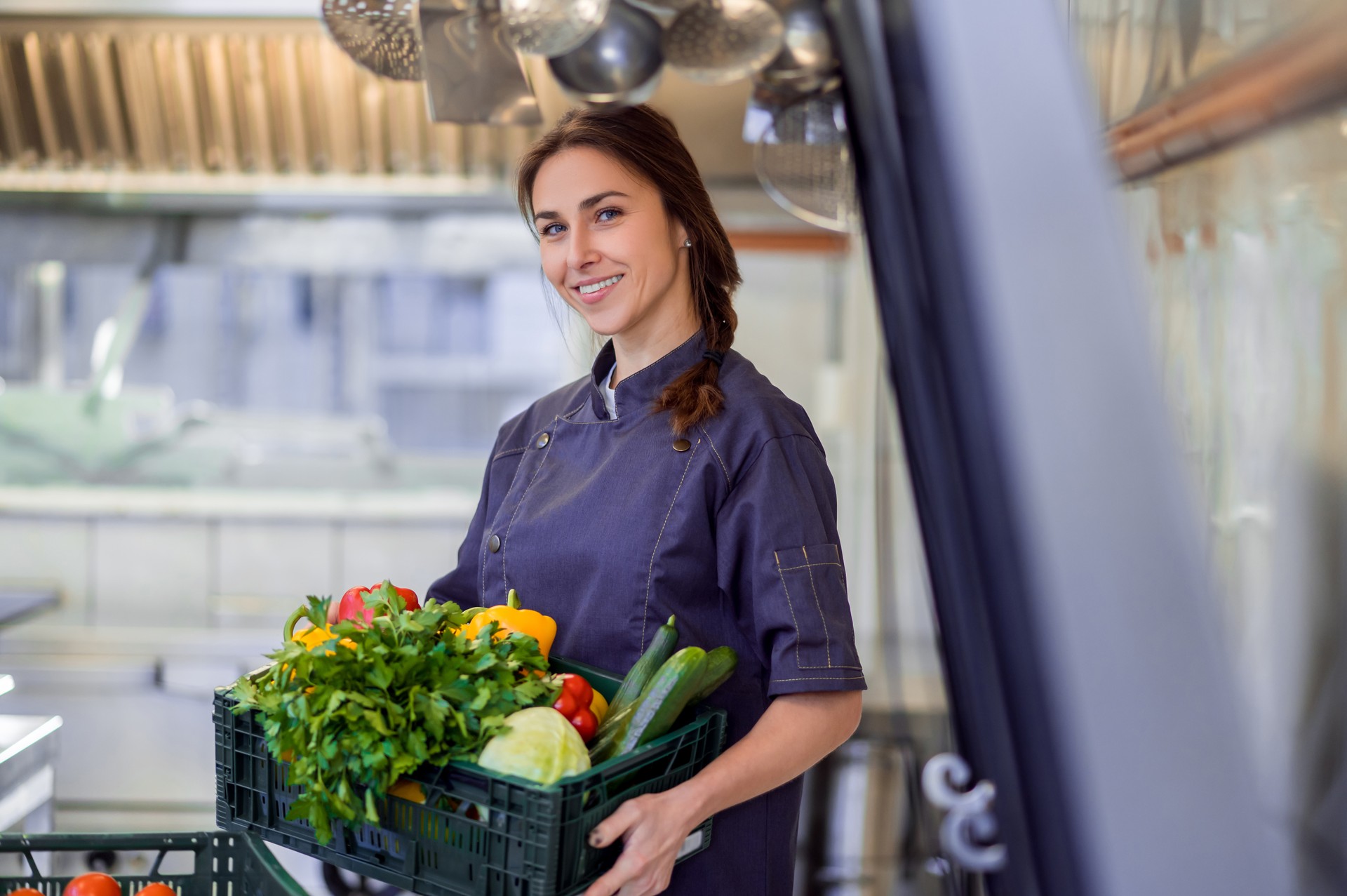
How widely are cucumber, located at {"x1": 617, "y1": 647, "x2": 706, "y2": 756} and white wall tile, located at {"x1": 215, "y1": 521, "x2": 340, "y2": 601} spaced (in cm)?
287

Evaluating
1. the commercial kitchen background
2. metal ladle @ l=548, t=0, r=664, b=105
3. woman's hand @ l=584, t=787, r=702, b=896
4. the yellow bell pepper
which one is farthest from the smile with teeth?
the commercial kitchen background

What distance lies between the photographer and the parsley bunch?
107cm

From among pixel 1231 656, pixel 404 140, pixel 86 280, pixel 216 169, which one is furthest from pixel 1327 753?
pixel 86 280

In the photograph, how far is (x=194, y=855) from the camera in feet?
4.28

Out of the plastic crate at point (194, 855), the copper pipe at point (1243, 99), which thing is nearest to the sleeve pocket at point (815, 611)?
the plastic crate at point (194, 855)

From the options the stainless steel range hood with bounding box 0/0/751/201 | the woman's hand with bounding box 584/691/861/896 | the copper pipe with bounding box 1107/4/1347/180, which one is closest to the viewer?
the copper pipe with bounding box 1107/4/1347/180

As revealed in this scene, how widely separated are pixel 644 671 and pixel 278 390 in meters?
3.13

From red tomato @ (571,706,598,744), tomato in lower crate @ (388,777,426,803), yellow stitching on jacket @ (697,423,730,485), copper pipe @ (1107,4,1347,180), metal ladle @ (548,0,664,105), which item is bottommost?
tomato in lower crate @ (388,777,426,803)

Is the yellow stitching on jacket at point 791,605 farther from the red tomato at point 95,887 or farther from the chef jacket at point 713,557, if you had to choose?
the red tomato at point 95,887

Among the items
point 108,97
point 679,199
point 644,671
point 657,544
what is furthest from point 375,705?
point 108,97

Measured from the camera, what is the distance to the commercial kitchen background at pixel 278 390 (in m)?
3.66

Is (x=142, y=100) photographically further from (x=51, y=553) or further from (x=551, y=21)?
(x=551, y=21)

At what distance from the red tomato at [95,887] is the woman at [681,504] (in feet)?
1.90

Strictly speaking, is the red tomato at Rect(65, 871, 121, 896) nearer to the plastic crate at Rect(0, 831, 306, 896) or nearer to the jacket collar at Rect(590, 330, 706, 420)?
the plastic crate at Rect(0, 831, 306, 896)
